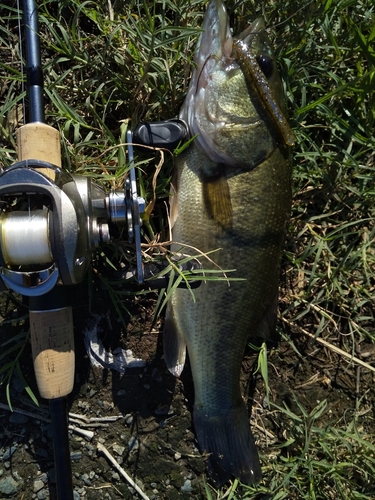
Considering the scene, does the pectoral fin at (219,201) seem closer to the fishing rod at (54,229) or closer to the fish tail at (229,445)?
the fishing rod at (54,229)

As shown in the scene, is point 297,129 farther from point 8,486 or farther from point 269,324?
point 8,486

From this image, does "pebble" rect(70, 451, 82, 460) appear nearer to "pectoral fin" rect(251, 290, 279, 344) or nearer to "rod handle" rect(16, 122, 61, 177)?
"pectoral fin" rect(251, 290, 279, 344)

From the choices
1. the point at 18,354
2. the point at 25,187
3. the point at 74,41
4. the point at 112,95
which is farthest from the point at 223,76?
the point at 18,354

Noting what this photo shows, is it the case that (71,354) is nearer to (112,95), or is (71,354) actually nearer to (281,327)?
(281,327)

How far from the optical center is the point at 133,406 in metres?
2.31

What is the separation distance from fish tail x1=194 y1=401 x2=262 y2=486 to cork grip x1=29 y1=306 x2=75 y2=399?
72 cm

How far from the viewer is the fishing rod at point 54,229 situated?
1.50m

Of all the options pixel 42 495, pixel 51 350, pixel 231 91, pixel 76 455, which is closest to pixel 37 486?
pixel 42 495

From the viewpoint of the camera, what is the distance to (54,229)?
149 centimetres

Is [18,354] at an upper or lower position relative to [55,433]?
upper

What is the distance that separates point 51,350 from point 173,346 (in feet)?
1.85

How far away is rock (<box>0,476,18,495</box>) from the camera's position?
2.23m

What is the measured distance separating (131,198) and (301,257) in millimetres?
1055

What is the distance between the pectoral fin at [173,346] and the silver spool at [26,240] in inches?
29.3
